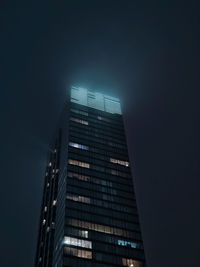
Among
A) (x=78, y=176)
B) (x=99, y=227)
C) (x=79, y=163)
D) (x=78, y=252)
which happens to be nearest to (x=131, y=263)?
(x=99, y=227)

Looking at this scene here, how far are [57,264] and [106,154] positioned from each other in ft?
188

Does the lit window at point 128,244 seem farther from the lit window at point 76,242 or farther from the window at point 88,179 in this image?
the window at point 88,179

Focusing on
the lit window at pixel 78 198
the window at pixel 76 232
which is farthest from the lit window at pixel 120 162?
the window at pixel 76 232

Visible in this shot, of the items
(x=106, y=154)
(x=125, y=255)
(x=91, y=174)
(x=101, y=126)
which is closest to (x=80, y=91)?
(x=101, y=126)

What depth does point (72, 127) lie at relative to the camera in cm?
14062

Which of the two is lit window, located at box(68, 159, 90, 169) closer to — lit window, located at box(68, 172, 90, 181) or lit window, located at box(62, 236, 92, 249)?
lit window, located at box(68, 172, 90, 181)

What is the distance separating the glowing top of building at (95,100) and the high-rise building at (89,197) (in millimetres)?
1199

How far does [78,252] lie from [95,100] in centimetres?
9608

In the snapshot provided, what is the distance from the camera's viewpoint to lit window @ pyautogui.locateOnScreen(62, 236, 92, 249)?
93.9 metres

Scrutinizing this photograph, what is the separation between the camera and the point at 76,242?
95.2 meters

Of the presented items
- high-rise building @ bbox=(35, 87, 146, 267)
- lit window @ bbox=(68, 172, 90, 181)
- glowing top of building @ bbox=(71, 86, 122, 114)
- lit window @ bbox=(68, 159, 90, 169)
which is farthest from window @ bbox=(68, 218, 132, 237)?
glowing top of building @ bbox=(71, 86, 122, 114)

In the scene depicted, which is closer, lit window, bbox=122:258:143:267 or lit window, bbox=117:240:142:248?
lit window, bbox=122:258:143:267

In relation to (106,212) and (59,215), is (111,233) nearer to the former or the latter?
(106,212)

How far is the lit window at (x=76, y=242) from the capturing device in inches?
3696
